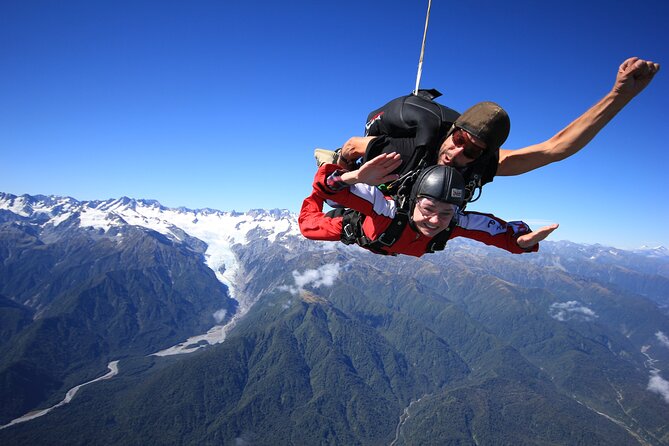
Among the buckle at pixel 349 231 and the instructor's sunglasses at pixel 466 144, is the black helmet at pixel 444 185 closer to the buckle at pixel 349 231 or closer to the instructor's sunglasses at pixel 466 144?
the instructor's sunglasses at pixel 466 144

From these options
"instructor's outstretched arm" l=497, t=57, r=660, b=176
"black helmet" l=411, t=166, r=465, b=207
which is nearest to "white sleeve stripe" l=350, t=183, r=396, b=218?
"black helmet" l=411, t=166, r=465, b=207

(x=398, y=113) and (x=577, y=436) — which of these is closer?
(x=398, y=113)

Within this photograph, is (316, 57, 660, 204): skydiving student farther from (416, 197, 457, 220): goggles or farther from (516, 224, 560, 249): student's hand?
(516, 224, 560, 249): student's hand

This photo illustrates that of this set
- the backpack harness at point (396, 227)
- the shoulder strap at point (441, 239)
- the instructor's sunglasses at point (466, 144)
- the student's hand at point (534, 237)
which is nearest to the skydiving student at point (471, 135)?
the instructor's sunglasses at point (466, 144)

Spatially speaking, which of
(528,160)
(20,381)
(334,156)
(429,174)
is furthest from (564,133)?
(20,381)

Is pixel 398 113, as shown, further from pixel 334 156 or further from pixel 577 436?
pixel 577 436

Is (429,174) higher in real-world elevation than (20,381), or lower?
higher

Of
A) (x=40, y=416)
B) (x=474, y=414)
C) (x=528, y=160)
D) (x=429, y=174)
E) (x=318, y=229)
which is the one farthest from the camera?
(x=474, y=414)
